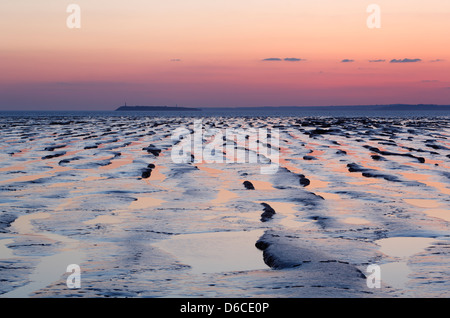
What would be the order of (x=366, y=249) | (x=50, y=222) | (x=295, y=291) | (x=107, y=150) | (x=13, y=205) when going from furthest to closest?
(x=107, y=150), (x=13, y=205), (x=50, y=222), (x=366, y=249), (x=295, y=291)

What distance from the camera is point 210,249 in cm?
693

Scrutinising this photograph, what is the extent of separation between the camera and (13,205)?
973 cm

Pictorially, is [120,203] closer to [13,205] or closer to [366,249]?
[13,205]

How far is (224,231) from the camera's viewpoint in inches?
311

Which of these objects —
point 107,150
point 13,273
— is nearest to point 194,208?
point 13,273

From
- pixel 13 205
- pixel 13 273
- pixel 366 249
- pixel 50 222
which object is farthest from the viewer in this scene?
pixel 13 205

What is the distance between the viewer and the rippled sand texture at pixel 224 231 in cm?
550

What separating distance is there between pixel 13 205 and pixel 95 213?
1582mm

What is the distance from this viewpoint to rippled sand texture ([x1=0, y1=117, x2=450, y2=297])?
5.50m
